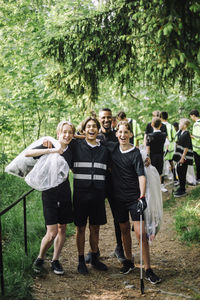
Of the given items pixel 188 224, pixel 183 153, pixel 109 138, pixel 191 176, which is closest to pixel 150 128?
pixel 183 153

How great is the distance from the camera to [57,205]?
13.6ft

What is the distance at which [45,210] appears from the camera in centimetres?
412

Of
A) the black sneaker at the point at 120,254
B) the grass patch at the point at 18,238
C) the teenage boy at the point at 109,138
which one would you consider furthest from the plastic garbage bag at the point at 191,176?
the black sneaker at the point at 120,254

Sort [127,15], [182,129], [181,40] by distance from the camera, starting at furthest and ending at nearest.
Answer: [182,129] → [127,15] → [181,40]

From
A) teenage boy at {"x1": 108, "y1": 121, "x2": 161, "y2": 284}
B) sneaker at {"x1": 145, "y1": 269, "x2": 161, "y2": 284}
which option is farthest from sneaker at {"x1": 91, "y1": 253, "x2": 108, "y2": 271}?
sneaker at {"x1": 145, "y1": 269, "x2": 161, "y2": 284}

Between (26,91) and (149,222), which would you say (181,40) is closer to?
(149,222)

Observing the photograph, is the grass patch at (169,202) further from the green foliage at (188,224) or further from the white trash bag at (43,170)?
the white trash bag at (43,170)

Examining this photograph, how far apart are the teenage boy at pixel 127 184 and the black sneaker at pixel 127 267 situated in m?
0.01

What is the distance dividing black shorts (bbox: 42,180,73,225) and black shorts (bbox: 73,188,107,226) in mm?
115

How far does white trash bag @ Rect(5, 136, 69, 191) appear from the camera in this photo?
394 cm

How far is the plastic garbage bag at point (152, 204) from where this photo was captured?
420cm

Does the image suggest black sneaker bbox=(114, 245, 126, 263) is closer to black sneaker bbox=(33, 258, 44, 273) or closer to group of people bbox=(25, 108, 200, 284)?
group of people bbox=(25, 108, 200, 284)

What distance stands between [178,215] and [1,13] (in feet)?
27.9

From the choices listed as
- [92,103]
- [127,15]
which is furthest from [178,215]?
[127,15]
